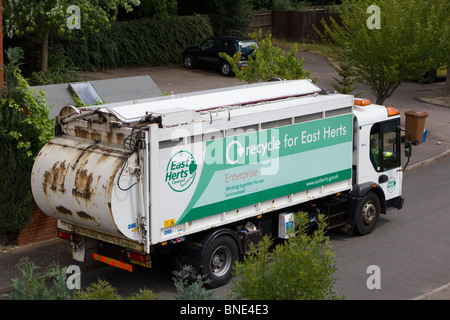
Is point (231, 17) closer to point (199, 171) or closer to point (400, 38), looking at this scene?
point (400, 38)

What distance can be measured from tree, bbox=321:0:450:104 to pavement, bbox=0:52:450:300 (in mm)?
2243

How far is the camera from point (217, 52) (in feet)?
111

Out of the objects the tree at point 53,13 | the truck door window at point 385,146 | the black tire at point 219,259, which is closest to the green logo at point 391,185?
the truck door window at point 385,146

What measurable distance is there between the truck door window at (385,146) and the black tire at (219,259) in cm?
401

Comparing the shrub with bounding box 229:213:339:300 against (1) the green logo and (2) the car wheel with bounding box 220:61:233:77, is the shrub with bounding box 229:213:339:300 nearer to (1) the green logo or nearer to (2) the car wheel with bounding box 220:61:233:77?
(1) the green logo

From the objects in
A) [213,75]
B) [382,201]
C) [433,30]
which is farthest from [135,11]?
[382,201]

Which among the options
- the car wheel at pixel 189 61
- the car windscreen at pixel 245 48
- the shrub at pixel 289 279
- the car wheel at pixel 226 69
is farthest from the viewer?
the car wheel at pixel 189 61

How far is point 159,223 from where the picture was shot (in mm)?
11055

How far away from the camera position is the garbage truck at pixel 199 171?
10859 millimetres

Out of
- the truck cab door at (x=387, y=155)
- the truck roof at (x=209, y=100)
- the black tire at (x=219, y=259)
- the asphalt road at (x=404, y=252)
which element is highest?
the truck roof at (x=209, y=100)

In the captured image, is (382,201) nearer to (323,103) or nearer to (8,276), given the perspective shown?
(323,103)

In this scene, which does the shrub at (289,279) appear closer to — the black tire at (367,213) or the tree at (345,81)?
the black tire at (367,213)

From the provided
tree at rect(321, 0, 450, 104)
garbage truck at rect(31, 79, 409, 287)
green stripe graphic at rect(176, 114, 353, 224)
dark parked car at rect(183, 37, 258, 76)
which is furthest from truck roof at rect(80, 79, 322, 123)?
dark parked car at rect(183, 37, 258, 76)

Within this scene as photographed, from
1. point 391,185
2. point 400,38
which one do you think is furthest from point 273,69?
point 400,38
